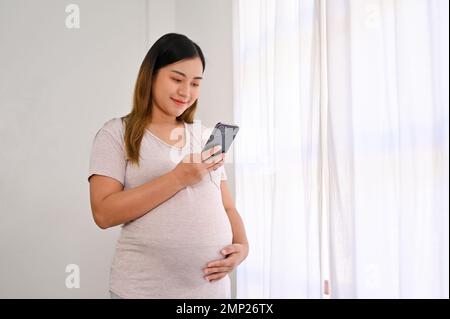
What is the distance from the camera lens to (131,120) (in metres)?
1.36

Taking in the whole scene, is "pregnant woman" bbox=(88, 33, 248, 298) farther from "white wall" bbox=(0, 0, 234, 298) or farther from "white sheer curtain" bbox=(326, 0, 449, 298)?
"white wall" bbox=(0, 0, 234, 298)

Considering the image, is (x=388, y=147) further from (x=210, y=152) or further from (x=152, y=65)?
(x=152, y=65)

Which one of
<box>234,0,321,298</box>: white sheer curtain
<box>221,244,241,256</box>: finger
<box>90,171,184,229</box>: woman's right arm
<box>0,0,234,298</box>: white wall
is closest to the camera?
<box>90,171,184,229</box>: woman's right arm

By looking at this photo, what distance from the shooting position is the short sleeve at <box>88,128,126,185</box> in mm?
1263

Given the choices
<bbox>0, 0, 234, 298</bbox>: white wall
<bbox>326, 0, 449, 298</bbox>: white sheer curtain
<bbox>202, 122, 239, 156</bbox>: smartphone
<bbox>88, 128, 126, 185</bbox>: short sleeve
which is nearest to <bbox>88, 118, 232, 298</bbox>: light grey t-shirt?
<bbox>88, 128, 126, 185</bbox>: short sleeve

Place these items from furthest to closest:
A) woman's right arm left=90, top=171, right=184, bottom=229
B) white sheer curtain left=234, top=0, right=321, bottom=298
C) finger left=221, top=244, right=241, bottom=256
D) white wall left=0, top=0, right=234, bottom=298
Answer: white wall left=0, top=0, right=234, bottom=298, white sheer curtain left=234, top=0, right=321, bottom=298, finger left=221, top=244, right=241, bottom=256, woman's right arm left=90, top=171, right=184, bottom=229

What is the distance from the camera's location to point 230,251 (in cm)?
134

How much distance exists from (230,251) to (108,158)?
0.42 meters

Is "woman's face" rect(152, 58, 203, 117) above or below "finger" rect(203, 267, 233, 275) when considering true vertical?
above

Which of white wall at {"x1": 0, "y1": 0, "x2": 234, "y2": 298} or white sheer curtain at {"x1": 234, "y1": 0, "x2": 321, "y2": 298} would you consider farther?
white wall at {"x1": 0, "y1": 0, "x2": 234, "y2": 298}

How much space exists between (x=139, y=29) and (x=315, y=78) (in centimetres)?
145

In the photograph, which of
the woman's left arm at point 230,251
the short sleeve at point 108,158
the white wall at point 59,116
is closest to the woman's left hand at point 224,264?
the woman's left arm at point 230,251
